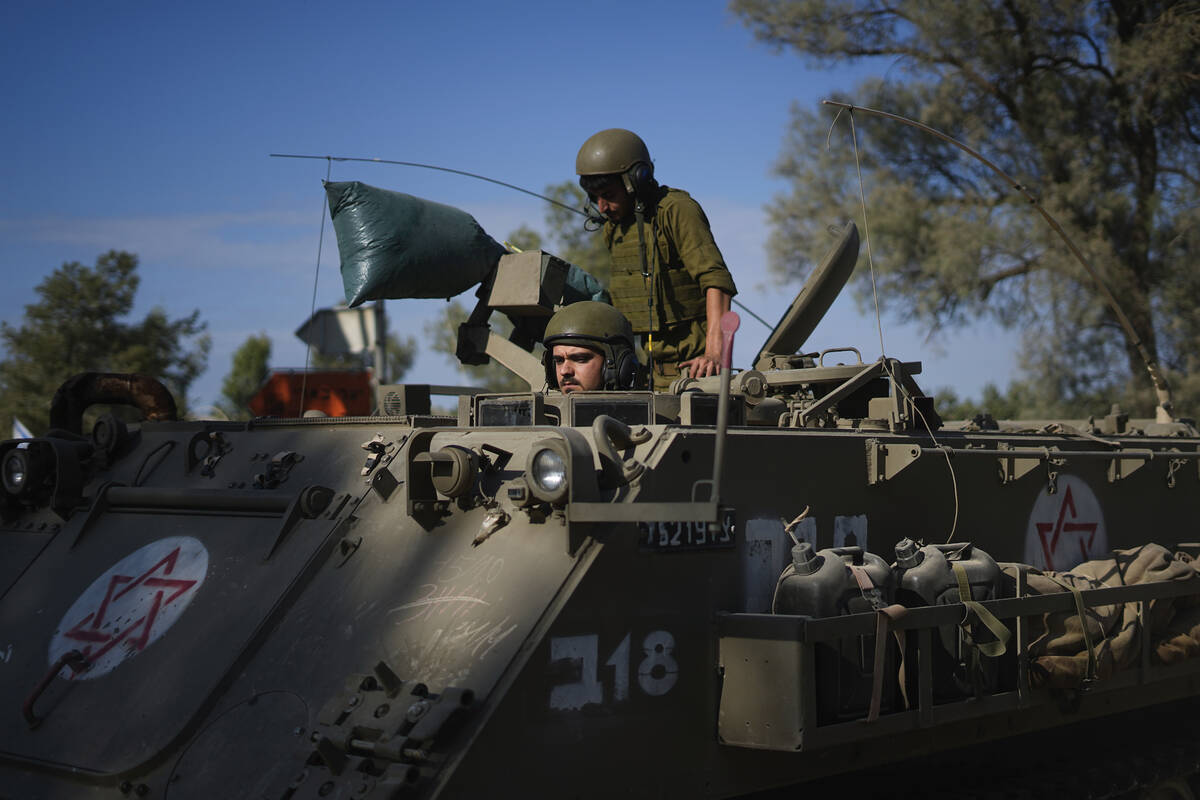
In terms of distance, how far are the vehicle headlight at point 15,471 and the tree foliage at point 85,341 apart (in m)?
11.0

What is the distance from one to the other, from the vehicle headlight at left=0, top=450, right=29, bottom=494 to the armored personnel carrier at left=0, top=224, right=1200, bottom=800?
23 millimetres

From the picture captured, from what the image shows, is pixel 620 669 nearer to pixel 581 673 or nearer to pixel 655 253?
pixel 581 673

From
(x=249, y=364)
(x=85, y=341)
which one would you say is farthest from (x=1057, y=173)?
(x=249, y=364)

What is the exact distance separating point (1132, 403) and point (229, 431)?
57.4ft

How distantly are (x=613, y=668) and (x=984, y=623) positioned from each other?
5.29 feet

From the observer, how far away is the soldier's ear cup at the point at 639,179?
267 inches

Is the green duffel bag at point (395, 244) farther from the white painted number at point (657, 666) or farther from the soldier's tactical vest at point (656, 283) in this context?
the white painted number at point (657, 666)

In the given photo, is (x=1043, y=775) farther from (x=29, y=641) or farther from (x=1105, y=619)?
(x=29, y=641)

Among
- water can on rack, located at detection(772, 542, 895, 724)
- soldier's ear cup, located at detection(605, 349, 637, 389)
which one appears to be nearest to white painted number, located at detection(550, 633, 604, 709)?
water can on rack, located at detection(772, 542, 895, 724)

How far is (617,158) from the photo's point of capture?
677cm

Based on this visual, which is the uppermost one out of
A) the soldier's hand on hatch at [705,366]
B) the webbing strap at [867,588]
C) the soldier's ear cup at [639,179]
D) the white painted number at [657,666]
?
the soldier's ear cup at [639,179]

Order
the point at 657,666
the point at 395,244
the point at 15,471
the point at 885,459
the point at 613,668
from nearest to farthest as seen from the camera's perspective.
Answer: the point at 613,668, the point at 657,666, the point at 885,459, the point at 15,471, the point at 395,244

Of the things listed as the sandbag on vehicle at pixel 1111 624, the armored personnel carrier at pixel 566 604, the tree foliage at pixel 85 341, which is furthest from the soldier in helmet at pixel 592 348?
the tree foliage at pixel 85 341

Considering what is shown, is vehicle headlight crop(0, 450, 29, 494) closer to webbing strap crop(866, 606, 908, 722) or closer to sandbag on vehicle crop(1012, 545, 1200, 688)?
webbing strap crop(866, 606, 908, 722)
